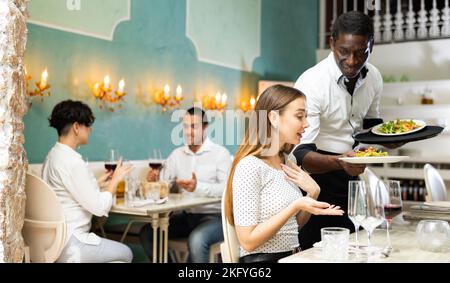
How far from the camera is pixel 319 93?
1.91m

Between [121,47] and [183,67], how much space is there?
65 cm

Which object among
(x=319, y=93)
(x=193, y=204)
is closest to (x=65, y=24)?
(x=193, y=204)

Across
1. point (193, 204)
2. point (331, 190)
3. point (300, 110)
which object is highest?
point (300, 110)

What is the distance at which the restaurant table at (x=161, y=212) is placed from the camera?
8.34 ft

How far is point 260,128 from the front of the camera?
5.08 ft

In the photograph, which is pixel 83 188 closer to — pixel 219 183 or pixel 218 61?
pixel 219 183

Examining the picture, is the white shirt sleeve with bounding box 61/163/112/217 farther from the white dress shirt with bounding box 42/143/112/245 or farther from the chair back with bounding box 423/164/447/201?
the chair back with bounding box 423/164/447/201

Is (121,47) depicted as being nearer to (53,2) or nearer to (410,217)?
(53,2)

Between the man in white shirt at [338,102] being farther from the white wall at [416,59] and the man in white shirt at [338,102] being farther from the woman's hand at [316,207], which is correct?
the white wall at [416,59]

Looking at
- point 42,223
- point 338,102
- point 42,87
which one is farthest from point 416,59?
point 42,223

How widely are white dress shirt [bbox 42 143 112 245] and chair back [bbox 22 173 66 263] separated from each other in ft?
0.48

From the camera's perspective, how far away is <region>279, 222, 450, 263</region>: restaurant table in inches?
45.1

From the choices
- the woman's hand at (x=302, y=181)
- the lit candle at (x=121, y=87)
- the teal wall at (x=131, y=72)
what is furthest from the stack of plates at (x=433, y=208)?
the lit candle at (x=121, y=87)

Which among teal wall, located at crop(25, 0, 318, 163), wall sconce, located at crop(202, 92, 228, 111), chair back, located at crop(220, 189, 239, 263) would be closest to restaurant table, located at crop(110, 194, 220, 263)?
teal wall, located at crop(25, 0, 318, 163)
